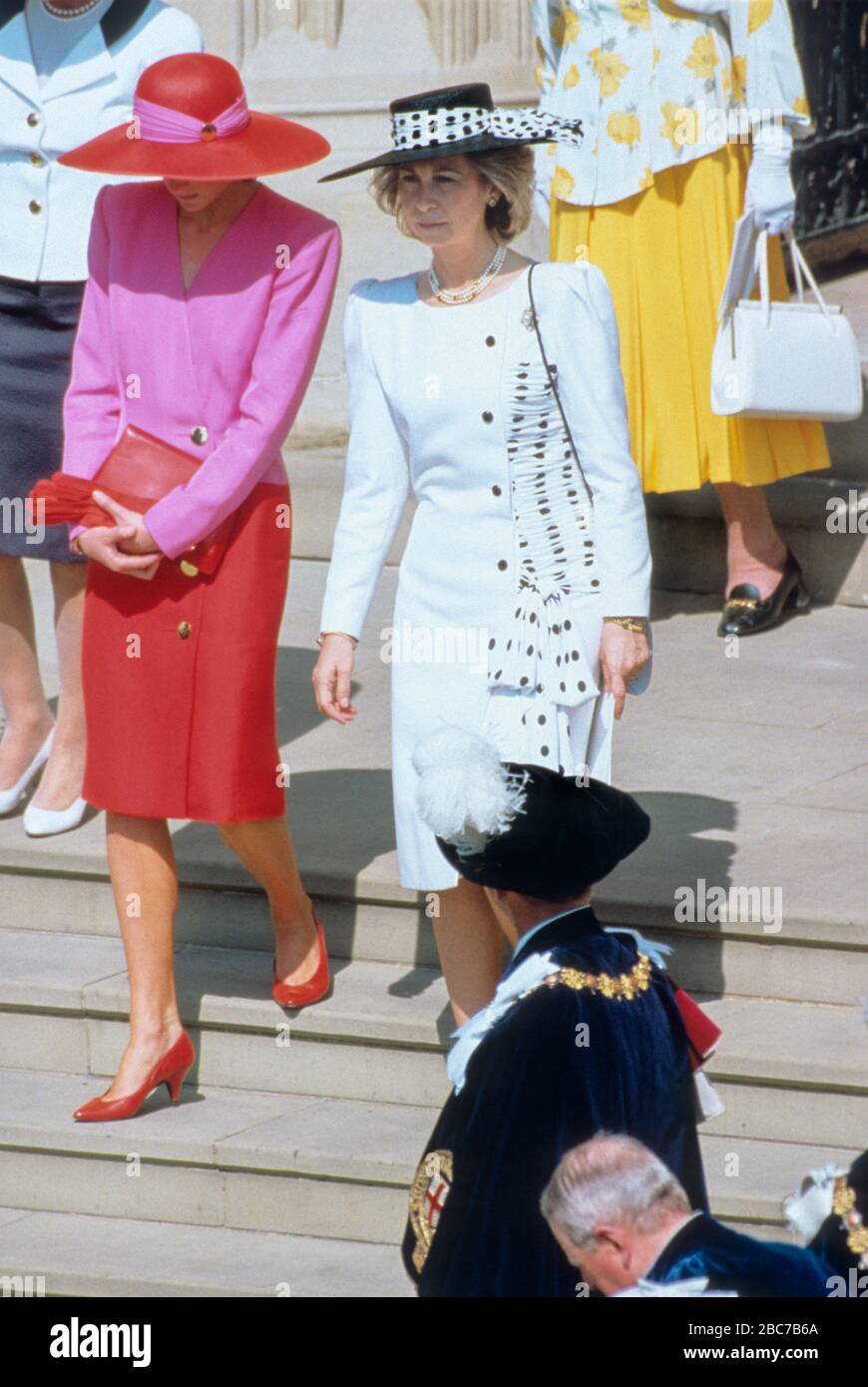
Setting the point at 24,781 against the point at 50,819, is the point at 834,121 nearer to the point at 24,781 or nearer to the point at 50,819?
the point at 24,781

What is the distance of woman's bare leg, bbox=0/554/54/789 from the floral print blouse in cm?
204

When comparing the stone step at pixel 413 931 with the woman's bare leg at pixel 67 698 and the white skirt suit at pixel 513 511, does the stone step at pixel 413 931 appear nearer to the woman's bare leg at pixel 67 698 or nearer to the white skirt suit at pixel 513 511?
the woman's bare leg at pixel 67 698

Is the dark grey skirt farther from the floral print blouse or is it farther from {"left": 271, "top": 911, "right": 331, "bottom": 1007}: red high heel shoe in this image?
the floral print blouse

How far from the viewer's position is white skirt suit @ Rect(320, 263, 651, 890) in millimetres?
4754

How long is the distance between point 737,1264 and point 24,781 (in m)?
3.69

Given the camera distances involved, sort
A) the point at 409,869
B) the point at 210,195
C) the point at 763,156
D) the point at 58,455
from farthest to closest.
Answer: the point at 763,156 < the point at 58,455 < the point at 210,195 < the point at 409,869

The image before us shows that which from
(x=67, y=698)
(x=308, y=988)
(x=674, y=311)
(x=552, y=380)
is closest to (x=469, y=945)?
(x=308, y=988)

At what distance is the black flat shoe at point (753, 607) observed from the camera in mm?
7766

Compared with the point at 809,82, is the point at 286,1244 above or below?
below

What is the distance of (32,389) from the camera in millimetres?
6320

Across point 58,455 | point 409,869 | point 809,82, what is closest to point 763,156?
point 58,455

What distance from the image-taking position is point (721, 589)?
823 centimetres
